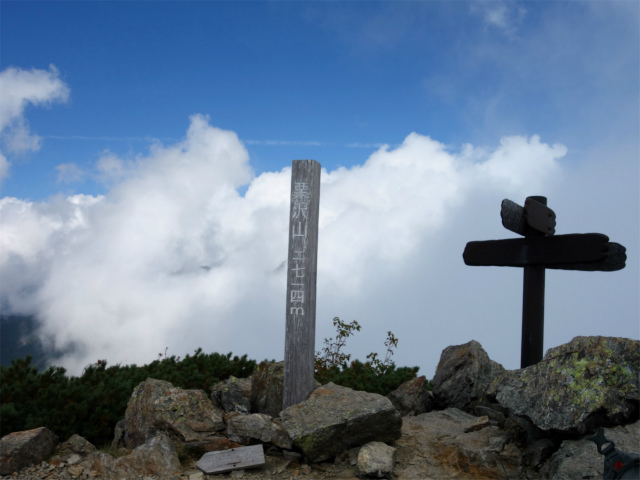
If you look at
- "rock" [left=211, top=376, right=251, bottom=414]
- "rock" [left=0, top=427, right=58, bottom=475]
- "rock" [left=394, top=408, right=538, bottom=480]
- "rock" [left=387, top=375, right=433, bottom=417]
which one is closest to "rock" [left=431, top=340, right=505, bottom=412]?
"rock" [left=387, top=375, right=433, bottom=417]

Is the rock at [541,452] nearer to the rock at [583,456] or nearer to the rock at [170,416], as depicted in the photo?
the rock at [583,456]

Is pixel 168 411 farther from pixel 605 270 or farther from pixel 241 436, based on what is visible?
pixel 605 270

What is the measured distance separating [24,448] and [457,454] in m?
5.97

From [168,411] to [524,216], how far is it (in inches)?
240

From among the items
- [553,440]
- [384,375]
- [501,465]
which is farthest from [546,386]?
[384,375]

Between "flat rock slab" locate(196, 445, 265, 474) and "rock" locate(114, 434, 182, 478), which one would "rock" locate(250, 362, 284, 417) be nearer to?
"flat rock slab" locate(196, 445, 265, 474)

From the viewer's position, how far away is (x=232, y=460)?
6.80m

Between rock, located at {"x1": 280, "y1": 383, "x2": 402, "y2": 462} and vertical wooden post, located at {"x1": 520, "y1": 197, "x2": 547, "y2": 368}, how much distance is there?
263 cm

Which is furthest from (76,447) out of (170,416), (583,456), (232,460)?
(583,456)

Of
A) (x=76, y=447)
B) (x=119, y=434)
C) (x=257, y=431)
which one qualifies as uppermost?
(x=257, y=431)

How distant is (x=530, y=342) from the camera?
818cm

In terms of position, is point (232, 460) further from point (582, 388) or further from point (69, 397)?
point (582, 388)

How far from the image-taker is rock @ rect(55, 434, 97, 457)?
771cm

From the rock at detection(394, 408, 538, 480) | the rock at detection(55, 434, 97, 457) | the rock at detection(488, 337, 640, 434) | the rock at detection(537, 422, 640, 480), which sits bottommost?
the rock at detection(55, 434, 97, 457)
